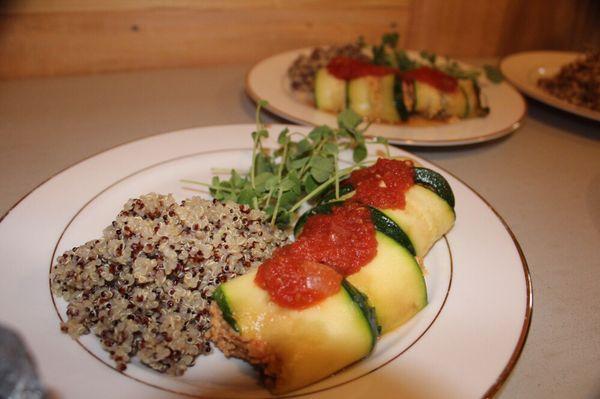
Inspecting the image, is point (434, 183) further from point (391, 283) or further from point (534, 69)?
point (534, 69)

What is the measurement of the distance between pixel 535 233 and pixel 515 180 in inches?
18.0

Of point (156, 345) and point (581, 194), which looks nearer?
point (156, 345)

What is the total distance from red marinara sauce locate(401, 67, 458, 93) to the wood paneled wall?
99 cm

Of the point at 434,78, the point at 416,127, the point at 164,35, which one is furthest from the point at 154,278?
the point at 164,35

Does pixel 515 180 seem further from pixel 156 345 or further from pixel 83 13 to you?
pixel 83 13

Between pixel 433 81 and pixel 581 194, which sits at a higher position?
pixel 433 81

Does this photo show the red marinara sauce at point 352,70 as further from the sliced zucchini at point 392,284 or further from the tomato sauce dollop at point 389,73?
the sliced zucchini at point 392,284

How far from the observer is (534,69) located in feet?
11.5

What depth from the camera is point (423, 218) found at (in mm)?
1698

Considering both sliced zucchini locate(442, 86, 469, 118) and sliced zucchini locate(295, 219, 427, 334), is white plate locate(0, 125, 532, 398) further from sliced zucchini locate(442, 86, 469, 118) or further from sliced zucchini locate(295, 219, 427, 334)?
sliced zucchini locate(442, 86, 469, 118)

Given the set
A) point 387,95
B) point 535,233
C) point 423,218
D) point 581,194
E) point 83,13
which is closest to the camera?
point 423,218

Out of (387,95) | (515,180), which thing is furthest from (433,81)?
(515,180)

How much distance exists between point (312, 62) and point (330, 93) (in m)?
0.44

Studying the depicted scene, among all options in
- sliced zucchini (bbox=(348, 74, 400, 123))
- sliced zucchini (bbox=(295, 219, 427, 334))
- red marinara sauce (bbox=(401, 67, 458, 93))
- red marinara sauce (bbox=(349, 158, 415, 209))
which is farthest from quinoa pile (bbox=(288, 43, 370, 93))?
sliced zucchini (bbox=(295, 219, 427, 334))
